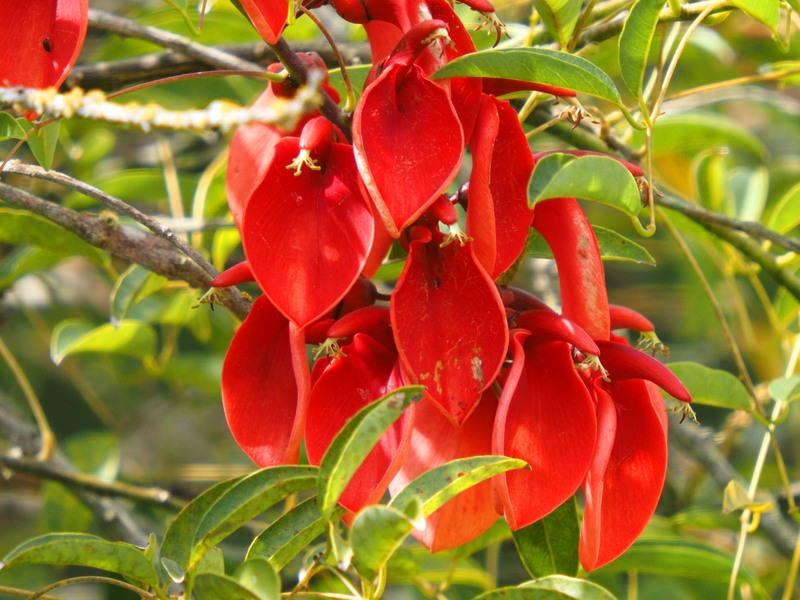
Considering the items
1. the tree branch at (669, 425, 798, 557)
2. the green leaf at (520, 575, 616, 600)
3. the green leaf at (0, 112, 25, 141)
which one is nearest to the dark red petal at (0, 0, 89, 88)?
the green leaf at (0, 112, 25, 141)

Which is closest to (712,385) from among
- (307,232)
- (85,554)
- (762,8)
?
(762,8)

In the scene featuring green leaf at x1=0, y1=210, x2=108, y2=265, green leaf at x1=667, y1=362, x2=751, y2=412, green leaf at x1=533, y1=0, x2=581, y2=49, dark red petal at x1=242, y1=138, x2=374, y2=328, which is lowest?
green leaf at x1=667, y1=362, x2=751, y2=412

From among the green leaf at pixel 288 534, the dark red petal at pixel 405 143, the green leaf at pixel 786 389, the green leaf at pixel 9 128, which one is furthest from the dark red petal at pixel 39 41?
the green leaf at pixel 786 389

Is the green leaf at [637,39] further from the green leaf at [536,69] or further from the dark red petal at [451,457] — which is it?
the dark red petal at [451,457]

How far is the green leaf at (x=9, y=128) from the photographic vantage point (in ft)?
1.97

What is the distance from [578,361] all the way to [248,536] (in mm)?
1024

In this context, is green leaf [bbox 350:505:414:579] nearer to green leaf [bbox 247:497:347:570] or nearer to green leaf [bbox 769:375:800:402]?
green leaf [bbox 247:497:347:570]

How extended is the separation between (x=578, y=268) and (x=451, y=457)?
13 centimetres

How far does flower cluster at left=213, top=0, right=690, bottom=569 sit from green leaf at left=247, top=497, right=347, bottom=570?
0.03 meters

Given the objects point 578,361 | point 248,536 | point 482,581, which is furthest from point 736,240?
point 248,536

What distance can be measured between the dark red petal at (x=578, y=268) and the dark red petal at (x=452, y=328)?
0.07 metres

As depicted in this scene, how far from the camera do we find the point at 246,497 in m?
0.53

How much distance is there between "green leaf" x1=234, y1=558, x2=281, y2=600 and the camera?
1.53 feet

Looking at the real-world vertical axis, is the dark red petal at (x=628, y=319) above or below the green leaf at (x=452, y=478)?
below
